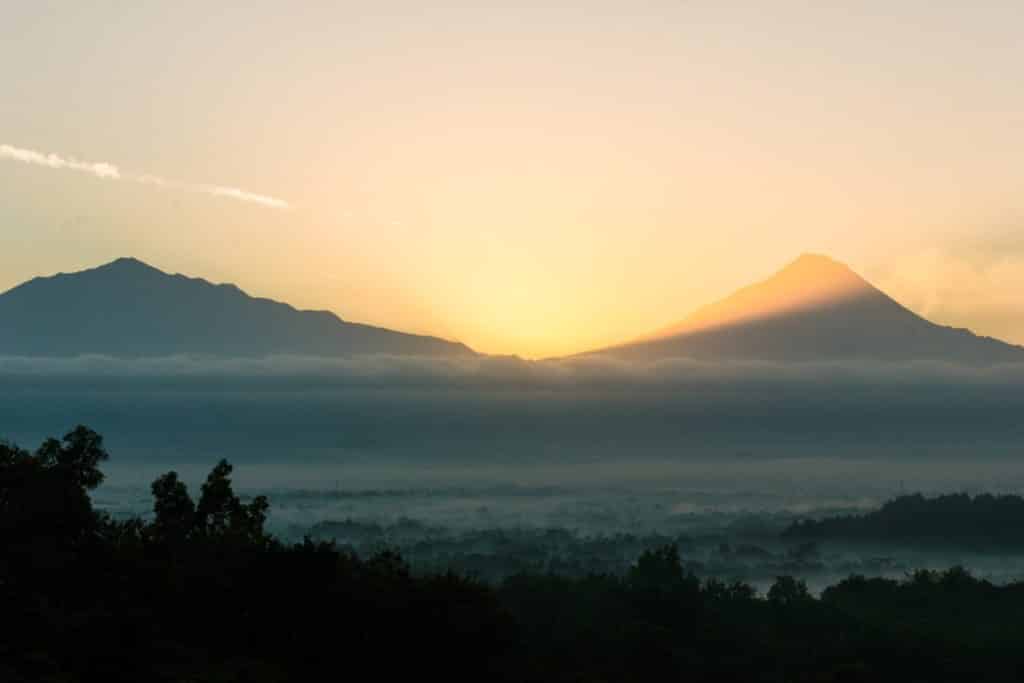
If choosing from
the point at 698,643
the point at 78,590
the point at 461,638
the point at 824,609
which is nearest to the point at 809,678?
the point at 698,643

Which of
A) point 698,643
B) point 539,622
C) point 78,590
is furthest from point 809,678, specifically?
point 78,590

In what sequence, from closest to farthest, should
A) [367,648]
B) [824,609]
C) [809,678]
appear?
[367,648] → [809,678] → [824,609]

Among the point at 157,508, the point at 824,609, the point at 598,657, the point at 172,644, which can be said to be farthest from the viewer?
the point at 824,609

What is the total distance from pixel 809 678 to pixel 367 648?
5389 cm

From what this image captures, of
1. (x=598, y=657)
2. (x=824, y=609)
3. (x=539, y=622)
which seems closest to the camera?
(x=598, y=657)

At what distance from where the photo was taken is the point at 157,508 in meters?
78.2

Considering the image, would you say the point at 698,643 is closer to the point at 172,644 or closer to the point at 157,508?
the point at 157,508

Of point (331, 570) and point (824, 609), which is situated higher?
point (331, 570)

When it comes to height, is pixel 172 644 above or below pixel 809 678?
above

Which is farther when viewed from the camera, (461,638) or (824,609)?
(824,609)

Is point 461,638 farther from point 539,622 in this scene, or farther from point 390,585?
point 539,622

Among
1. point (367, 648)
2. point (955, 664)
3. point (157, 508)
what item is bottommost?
point (955, 664)

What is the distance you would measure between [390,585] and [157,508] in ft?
58.2

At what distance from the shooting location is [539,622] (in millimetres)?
120000
